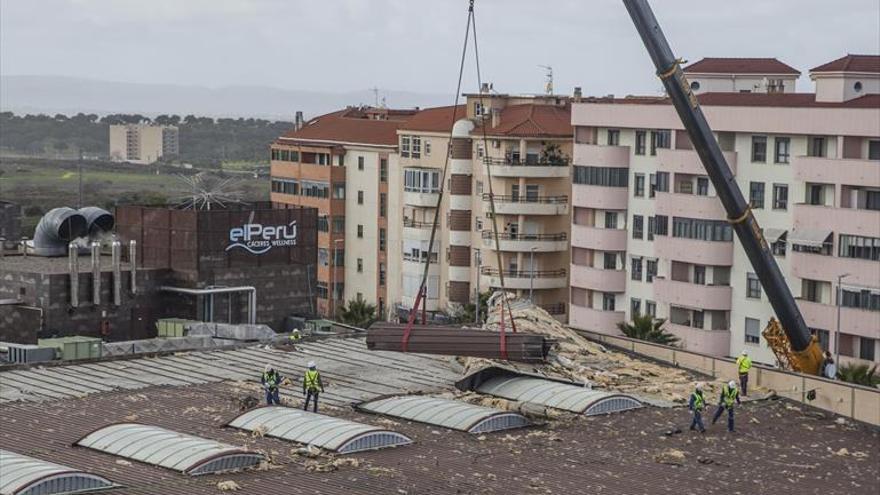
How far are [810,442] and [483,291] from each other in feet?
195

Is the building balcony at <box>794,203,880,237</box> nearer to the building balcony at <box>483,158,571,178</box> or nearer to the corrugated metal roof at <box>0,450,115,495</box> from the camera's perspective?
the building balcony at <box>483,158,571,178</box>

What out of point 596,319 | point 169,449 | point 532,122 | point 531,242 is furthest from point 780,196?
point 169,449

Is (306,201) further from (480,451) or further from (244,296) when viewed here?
(480,451)

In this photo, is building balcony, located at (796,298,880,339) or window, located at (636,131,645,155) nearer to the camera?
building balcony, located at (796,298,880,339)

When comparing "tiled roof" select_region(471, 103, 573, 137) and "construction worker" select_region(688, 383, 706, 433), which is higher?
"tiled roof" select_region(471, 103, 573, 137)

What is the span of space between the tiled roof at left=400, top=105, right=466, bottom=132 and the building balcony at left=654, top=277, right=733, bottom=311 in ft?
84.8

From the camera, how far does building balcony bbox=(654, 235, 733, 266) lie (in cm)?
9462

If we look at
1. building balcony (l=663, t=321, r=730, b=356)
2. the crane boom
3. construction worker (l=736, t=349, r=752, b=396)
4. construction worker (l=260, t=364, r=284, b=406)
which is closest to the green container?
construction worker (l=260, t=364, r=284, b=406)

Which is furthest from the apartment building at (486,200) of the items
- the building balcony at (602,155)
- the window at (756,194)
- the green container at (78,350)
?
the green container at (78,350)

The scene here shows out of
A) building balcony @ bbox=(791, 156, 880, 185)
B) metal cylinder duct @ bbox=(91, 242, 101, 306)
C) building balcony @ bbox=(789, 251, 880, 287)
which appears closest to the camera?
metal cylinder duct @ bbox=(91, 242, 101, 306)

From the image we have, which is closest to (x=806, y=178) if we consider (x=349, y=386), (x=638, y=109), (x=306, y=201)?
(x=638, y=109)

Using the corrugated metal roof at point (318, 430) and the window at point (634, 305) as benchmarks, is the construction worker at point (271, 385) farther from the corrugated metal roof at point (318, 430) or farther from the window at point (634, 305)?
the window at point (634, 305)

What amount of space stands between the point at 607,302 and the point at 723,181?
1525 inches

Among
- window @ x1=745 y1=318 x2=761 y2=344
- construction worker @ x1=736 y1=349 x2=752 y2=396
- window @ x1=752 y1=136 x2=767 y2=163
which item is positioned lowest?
window @ x1=745 y1=318 x2=761 y2=344
